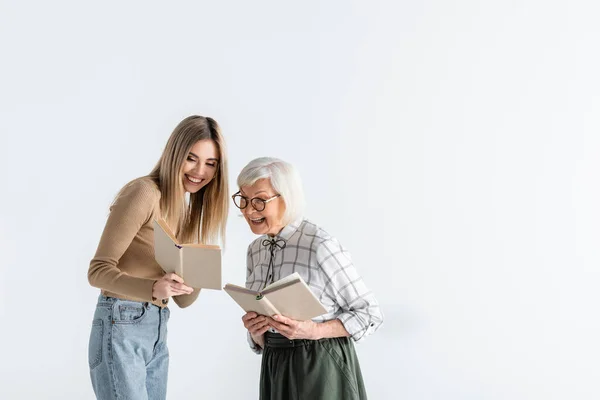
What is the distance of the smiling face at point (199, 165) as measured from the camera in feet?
8.68

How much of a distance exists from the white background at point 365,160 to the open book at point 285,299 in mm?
2344

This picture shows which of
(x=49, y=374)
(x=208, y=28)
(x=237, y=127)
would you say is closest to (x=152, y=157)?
(x=237, y=127)

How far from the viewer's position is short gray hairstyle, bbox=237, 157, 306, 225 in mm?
2232

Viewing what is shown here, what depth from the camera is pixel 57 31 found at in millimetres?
4562

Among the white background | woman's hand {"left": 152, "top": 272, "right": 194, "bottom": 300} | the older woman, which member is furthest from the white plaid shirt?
the white background

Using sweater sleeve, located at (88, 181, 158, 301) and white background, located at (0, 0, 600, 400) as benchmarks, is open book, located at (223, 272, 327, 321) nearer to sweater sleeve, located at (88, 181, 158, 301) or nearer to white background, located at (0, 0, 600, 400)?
sweater sleeve, located at (88, 181, 158, 301)

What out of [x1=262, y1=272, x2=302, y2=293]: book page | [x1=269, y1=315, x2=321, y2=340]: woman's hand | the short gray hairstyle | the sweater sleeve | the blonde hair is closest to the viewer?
[x1=262, y1=272, x2=302, y2=293]: book page

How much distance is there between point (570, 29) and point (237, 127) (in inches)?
83.8

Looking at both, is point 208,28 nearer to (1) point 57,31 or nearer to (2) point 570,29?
(1) point 57,31

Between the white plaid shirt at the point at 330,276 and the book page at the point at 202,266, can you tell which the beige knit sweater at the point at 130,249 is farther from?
the white plaid shirt at the point at 330,276

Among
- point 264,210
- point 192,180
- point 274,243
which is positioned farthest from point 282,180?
point 192,180

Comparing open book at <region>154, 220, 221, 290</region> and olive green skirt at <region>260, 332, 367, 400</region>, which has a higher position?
open book at <region>154, 220, 221, 290</region>

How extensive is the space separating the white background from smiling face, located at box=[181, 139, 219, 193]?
173cm

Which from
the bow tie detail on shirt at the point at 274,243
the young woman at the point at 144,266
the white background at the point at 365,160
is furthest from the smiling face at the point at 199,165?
the white background at the point at 365,160
